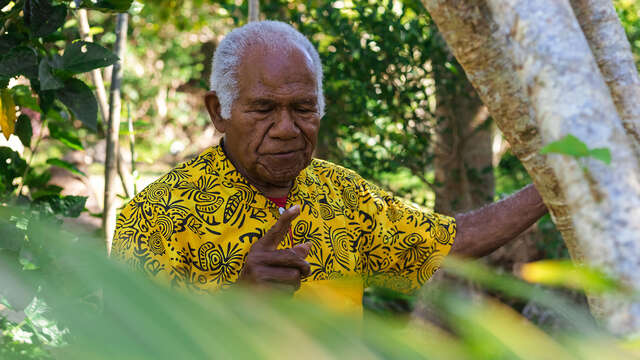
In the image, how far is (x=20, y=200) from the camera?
9.76 feet

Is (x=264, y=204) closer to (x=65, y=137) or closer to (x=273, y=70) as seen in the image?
(x=273, y=70)

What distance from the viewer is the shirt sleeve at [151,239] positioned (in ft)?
7.01

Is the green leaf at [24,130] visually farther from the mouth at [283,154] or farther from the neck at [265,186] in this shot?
the mouth at [283,154]

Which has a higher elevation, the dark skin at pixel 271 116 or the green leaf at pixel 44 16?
the green leaf at pixel 44 16

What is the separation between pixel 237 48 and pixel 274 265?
81 centimetres

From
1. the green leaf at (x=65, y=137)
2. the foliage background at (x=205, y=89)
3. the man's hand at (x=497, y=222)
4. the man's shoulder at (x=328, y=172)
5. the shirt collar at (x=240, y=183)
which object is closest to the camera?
the foliage background at (x=205, y=89)

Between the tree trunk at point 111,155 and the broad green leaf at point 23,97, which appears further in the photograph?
the tree trunk at point 111,155

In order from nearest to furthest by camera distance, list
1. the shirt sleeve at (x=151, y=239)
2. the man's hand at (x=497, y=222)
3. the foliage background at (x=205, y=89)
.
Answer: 1. the foliage background at (x=205, y=89)
2. the shirt sleeve at (x=151, y=239)
3. the man's hand at (x=497, y=222)

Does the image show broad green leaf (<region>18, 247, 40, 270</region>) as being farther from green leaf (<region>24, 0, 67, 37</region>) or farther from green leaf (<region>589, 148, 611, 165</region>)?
green leaf (<region>589, 148, 611, 165</region>)

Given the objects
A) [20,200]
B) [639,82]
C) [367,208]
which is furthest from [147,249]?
[639,82]

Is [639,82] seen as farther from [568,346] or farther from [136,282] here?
[136,282]

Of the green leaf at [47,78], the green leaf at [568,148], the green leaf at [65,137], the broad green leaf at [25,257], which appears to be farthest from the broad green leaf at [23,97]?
the green leaf at [568,148]

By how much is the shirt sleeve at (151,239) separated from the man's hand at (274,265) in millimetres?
309

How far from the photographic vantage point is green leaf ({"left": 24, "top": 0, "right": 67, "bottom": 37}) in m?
2.29
